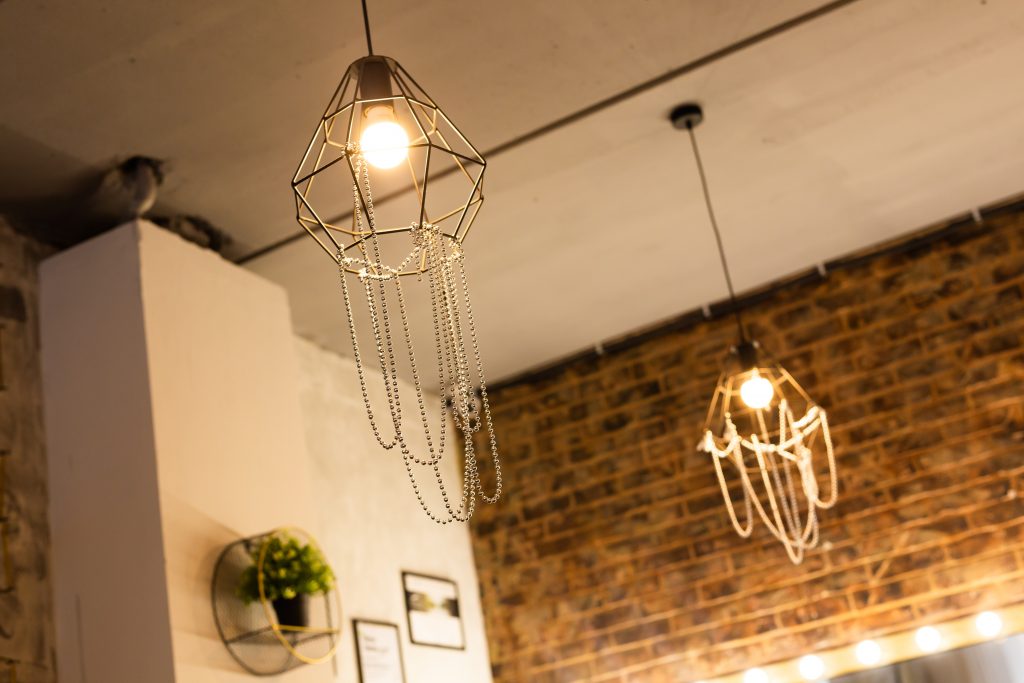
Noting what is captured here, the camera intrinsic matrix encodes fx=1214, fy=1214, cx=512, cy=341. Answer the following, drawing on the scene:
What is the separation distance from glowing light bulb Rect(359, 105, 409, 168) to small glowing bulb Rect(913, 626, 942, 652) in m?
3.01

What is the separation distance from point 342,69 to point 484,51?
36 cm

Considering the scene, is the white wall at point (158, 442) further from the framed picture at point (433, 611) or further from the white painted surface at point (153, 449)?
the framed picture at point (433, 611)

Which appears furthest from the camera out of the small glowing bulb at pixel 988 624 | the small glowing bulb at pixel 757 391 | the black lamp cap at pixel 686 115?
the small glowing bulb at pixel 988 624

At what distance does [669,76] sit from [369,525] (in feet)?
6.78

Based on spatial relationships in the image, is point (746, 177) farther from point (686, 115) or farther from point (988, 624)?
point (988, 624)

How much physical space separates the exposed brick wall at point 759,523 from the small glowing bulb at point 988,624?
0.05 metres

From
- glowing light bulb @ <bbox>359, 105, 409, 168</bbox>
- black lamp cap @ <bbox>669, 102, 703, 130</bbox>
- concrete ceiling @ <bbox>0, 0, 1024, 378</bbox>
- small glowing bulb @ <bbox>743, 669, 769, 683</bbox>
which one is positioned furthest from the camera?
small glowing bulb @ <bbox>743, 669, 769, 683</bbox>

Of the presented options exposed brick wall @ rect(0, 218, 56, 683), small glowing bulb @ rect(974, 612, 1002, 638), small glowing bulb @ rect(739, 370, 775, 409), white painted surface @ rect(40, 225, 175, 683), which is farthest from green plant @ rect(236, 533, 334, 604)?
small glowing bulb @ rect(974, 612, 1002, 638)

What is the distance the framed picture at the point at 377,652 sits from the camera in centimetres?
414

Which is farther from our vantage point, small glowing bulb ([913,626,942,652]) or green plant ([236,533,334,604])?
small glowing bulb ([913,626,942,652])

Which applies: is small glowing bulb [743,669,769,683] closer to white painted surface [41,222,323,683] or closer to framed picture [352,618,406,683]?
framed picture [352,618,406,683]

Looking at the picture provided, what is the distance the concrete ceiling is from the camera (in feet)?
9.47

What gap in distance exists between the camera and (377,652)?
4234mm

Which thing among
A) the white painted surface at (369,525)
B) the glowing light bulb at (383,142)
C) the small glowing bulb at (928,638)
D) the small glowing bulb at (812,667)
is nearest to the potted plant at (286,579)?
the white painted surface at (369,525)
